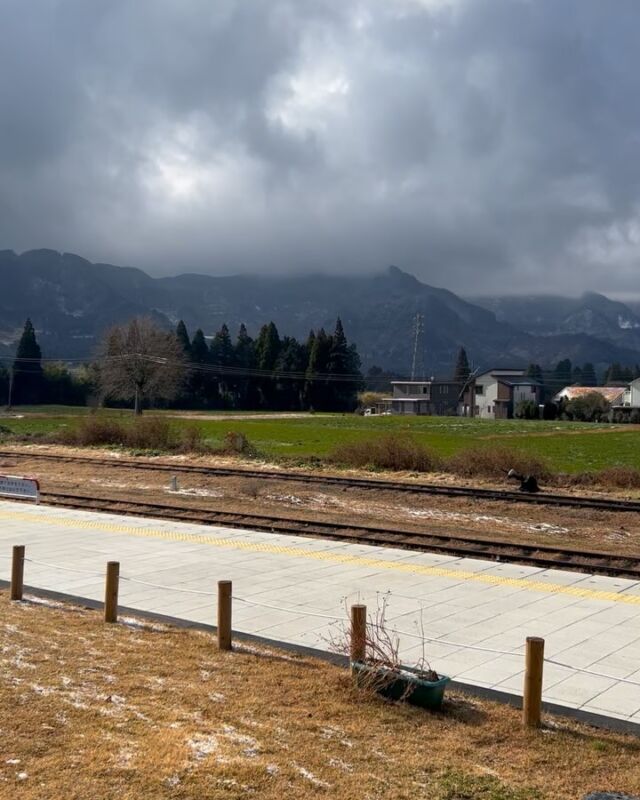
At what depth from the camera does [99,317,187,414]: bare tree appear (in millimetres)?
92500

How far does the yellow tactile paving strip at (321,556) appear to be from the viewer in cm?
1323

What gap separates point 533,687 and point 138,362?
87.7 meters

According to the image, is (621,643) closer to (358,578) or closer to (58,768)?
(358,578)

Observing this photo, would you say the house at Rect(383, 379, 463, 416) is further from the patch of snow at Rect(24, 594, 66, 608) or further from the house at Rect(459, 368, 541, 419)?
the patch of snow at Rect(24, 594, 66, 608)

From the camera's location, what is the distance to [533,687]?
738 centimetres

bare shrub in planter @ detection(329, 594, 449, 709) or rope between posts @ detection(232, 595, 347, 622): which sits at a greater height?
bare shrub in planter @ detection(329, 594, 449, 709)

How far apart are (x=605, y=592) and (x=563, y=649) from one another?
3.62m

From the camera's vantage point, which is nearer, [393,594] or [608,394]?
[393,594]

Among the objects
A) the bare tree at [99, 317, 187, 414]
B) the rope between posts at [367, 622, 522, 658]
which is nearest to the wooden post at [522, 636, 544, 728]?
the rope between posts at [367, 622, 522, 658]

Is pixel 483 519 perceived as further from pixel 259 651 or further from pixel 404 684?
pixel 404 684

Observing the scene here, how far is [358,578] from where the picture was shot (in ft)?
46.4

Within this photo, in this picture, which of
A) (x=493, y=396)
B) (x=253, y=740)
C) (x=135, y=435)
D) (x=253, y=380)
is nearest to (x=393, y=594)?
(x=253, y=740)

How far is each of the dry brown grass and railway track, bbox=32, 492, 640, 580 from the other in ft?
25.4

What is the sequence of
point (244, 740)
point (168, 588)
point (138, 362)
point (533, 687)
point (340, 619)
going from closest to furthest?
point (244, 740) → point (533, 687) → point (340, 619) → point (168, 588) → point (138, 362)
